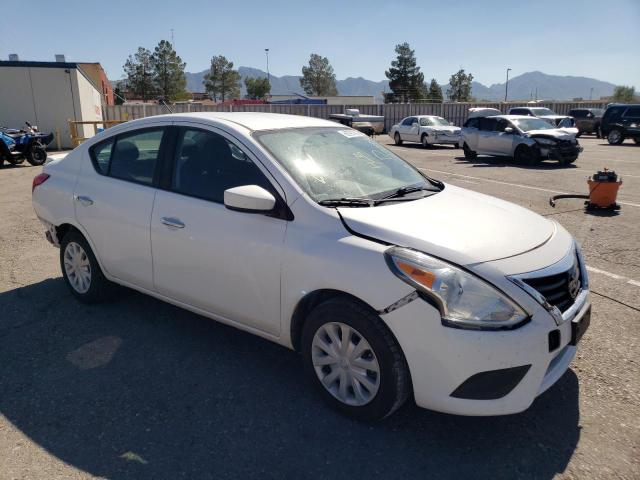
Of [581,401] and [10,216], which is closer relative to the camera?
[581,401]

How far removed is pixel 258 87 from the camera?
9762cm

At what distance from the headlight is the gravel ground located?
724 millimetres

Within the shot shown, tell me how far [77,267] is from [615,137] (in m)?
25.2

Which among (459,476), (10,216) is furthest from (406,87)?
(459,476)

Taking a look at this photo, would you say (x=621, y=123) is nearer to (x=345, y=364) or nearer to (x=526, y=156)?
(x=526, y=156)

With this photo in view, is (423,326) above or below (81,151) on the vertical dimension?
below

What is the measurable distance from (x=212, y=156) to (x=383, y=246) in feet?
4.92

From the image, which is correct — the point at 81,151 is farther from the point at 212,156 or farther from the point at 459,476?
the point at 459,476

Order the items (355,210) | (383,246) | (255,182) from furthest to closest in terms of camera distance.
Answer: (255,182), (355,210), (383,246)

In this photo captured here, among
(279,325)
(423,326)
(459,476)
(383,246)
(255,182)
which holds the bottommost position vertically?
(459,476)

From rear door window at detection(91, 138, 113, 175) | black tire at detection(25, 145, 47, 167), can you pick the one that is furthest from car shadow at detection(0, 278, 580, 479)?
black tire at detection(25, 145, 47, 167)

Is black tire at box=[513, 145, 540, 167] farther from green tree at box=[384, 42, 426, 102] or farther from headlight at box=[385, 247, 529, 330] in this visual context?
green tree at box=[384, 42, 426, 102]

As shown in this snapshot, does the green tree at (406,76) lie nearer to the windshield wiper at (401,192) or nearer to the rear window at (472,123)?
the rear window at (472,123)

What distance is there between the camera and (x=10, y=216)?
877 centimetres
